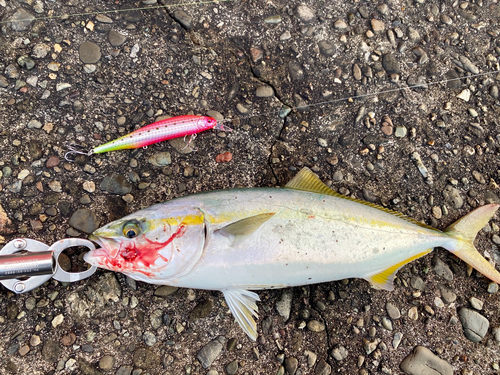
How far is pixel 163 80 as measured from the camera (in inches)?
118

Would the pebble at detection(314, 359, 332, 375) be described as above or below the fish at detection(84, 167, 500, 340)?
below

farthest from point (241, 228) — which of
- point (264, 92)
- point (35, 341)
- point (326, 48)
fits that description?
point (326, 48)

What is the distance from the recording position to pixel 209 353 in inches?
102

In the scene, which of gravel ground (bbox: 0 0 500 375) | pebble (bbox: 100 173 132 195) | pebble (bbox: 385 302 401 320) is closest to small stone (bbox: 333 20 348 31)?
gravel ground (bbox: 0 0 500 375)

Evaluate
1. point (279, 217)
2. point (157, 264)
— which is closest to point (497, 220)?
point (279, 217)

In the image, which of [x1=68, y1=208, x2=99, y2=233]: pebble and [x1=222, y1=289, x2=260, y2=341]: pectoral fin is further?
[x1=68, y1=208, x2=99, y2=233]: pebble

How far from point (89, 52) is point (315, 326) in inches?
116

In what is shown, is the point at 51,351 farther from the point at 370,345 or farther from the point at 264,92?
the point at 264,92

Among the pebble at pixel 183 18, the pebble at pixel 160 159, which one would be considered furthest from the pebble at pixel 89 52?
the pebble at pixel 160 159

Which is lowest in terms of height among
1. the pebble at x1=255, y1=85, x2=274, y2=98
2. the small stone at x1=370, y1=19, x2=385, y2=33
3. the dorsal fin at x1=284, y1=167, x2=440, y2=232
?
A: the dorsal fin at x1=284, y1=167, x2=440, y2=232

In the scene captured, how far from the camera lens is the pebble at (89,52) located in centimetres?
295

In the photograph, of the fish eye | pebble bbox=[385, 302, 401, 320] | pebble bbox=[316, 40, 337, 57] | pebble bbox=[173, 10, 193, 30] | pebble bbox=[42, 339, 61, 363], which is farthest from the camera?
pebble bbox=[316, 40, 337, 57]

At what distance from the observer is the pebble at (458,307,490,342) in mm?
2811

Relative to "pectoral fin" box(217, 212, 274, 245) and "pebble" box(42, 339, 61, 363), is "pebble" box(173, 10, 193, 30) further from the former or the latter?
"pebble" box(42, 339, 61, 363)
